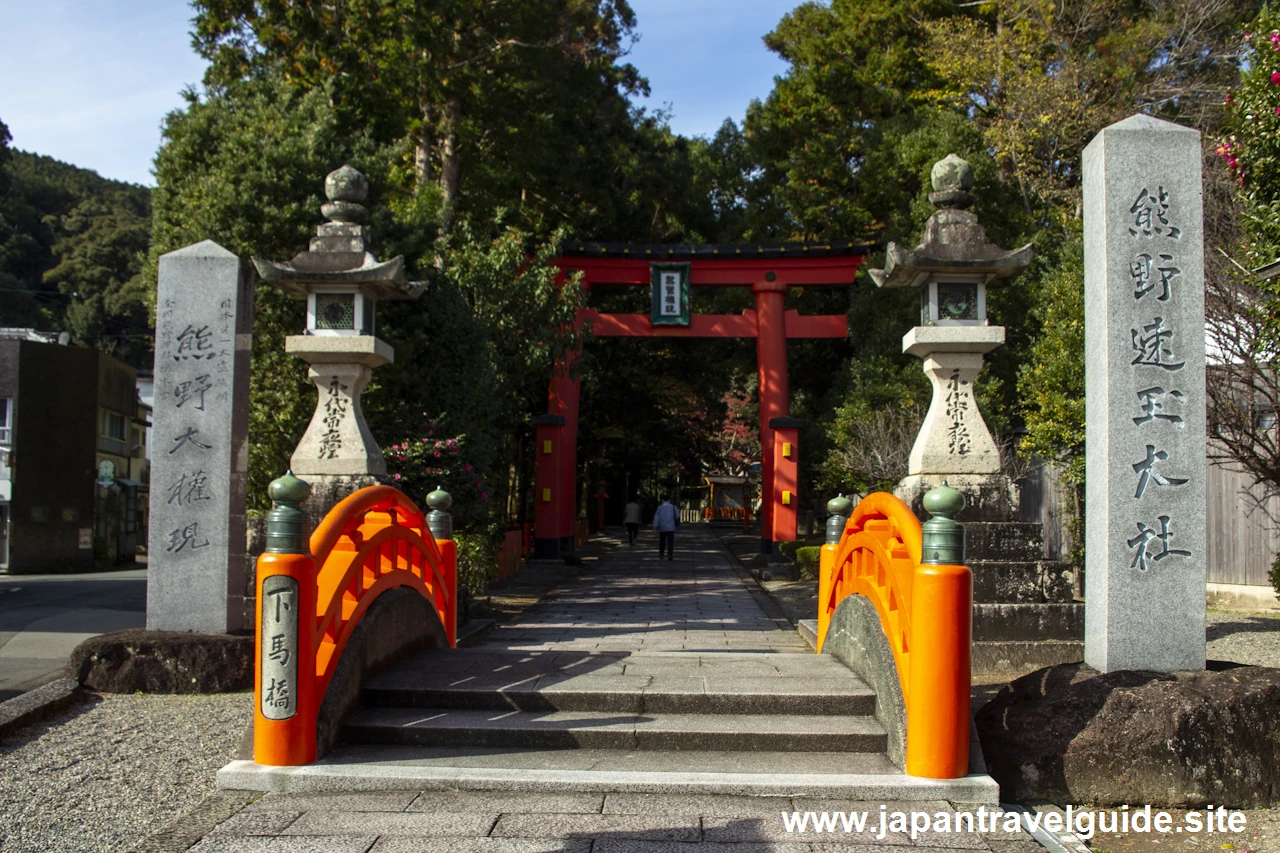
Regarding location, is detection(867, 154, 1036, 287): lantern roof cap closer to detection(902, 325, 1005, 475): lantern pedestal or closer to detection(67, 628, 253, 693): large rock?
detection(902, 325, 1005, 475): lantern pedestal

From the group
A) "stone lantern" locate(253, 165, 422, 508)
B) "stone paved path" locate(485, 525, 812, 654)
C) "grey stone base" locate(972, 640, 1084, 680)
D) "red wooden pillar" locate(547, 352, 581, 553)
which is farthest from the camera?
"red wooden pillar" locate(547, 352, 581, 553)

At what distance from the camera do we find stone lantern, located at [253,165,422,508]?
8898 millimetres

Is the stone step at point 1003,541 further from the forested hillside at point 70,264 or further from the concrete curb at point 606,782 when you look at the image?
the forested hillside at point 70,264

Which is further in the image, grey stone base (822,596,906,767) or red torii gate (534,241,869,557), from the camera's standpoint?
red torii gate (534,241,869,557)

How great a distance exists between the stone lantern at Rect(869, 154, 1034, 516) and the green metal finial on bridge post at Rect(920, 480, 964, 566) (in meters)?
3.87

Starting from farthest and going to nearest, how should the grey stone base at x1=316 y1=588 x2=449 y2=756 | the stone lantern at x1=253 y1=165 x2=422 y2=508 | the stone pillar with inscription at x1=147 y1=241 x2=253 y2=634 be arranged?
the stone lantern at x1=253 y1=165 x2=422 y2=508 < the stone pillar with inscription at x1=147 y1=241 x2=253 y2=634 < the grey stone base at x1=316 y1=588 x2=449 y2=756

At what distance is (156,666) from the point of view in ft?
22.3

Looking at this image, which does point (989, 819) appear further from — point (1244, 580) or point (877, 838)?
point (1244, 580)

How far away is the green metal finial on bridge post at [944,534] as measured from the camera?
4504 mm

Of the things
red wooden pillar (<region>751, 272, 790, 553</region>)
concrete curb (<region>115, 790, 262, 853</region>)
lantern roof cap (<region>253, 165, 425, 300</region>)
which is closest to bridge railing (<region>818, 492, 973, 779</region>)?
concrete curb (<region>115, 790, 262, 853</region>)

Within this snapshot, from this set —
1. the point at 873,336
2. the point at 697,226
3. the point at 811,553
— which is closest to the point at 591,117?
the point at 697,226

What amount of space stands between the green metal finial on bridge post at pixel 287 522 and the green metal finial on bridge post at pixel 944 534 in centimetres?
297

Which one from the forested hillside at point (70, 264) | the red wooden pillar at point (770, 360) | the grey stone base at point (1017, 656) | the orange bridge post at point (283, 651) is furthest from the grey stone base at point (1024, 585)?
the forested hillside at point (70, 264)

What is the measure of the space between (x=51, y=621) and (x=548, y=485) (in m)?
9.98
